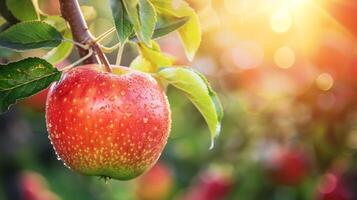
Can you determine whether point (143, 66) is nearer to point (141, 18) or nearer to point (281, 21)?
point (141, 18)

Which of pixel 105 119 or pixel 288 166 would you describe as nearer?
pixel 105 119

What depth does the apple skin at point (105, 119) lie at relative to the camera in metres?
0.94

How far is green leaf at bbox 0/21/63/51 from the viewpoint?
95 centimetres

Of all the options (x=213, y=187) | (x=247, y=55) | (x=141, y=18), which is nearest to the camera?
(x=141, y=18)

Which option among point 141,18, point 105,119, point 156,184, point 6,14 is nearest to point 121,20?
point 141,18

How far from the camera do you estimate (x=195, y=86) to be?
98 cm

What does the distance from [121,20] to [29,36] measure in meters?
0.14

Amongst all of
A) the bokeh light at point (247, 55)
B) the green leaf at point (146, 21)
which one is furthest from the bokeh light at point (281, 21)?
the green leaf at point (146, 21)

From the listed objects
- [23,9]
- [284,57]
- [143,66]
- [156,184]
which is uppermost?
[23,9]

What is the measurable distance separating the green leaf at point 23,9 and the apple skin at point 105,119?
5.0 inches

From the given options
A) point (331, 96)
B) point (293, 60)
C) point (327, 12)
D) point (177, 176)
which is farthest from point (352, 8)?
point (177, 176)

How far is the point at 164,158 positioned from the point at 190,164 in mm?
512

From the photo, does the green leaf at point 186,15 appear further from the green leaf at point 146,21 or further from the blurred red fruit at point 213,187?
the blurred red fruit at point 213,187

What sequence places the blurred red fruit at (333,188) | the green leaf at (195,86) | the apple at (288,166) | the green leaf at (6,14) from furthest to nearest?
the apple at (288,166) < the blurred red fruit at (333,188) < the green leaf at (6,14) < the green leaf at (195,86)
